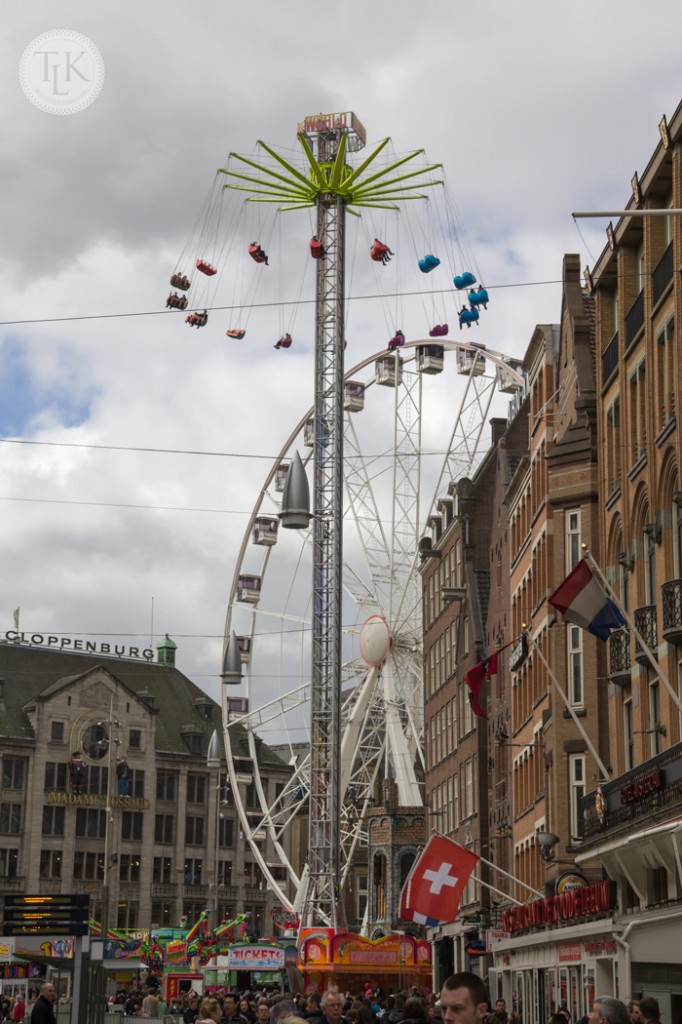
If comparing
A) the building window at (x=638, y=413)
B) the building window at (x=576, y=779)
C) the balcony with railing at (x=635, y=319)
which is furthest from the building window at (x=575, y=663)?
the balcony with railing at (x=635, y=319)

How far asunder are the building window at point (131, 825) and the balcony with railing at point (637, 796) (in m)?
90.5

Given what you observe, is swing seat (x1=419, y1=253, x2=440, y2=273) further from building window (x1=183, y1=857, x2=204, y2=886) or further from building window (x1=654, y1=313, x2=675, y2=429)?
building window (x1=183, y1=857, x2=204, y2=886)

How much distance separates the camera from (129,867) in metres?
126

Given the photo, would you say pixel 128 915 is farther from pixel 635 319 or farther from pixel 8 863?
pixel 635 319

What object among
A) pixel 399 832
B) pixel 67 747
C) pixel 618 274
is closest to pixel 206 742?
pixel 67 747

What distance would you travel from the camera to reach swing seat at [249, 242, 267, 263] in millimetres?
61844

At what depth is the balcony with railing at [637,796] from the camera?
100 feet

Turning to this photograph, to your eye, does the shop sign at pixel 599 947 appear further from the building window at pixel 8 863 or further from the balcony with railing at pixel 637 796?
the building window at pixel 8 863

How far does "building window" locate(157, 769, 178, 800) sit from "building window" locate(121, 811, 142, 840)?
121 inches

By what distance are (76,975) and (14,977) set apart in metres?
40.2

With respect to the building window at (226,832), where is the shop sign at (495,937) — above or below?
below

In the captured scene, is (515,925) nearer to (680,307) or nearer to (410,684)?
(680,307)

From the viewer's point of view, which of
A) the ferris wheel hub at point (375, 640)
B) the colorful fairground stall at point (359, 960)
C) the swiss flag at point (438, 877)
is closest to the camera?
the swiss flag at point (438, 877)

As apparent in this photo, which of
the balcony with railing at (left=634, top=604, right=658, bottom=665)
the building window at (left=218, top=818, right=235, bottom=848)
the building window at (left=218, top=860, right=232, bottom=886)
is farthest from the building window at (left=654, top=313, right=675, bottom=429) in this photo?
the building window at (left=218, top=860, right=232, bottom=886)
